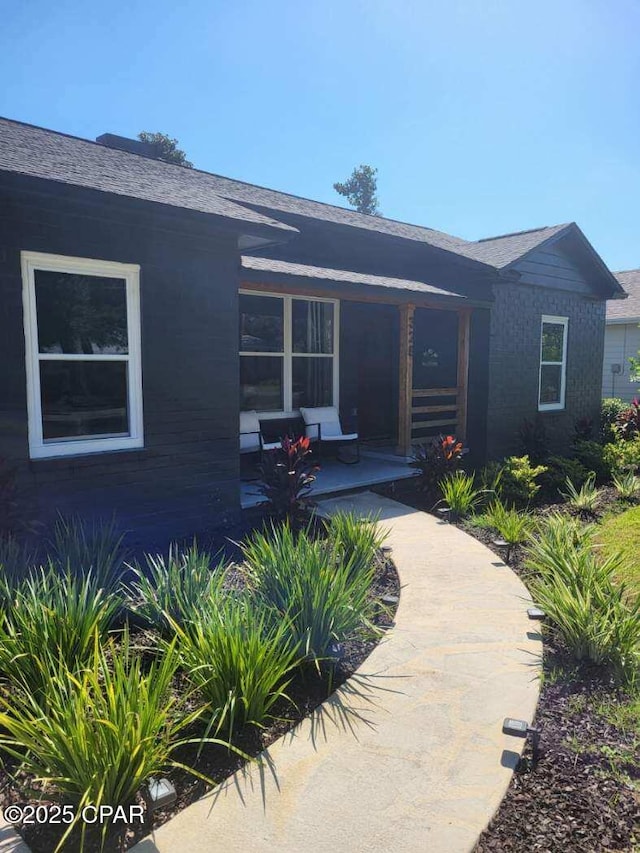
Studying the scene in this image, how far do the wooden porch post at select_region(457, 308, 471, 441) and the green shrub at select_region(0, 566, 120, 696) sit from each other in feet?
25.3

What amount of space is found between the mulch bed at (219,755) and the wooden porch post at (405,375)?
5.42m

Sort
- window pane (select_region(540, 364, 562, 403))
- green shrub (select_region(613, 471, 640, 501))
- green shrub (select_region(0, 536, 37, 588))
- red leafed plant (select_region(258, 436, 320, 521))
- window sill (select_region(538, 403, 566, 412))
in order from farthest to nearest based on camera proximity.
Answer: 1. window pane (select_region(540, 364, 562, 403))
2. window sill (select_region(538, 403, 566, 412))
3. green shrub (select_region(613, 471, 640, 501))
4. red leafed plant (select_region(258, 436, 320, 521))
5. green shrub (select_region(0, 536, 37, 588))

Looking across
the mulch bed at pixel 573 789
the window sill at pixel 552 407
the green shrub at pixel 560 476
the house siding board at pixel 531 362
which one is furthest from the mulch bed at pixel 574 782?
the window sill at pixel 552 407

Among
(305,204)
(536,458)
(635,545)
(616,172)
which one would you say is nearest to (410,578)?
(635,545)

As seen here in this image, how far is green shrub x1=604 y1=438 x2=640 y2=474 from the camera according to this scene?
993 centimetres

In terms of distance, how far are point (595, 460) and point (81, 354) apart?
8.31 m

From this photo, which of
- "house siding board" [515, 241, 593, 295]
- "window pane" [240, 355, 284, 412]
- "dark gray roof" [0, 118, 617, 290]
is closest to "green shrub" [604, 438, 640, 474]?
"house siding board" [515, 241, 593, 295]

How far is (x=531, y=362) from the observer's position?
11211 mm

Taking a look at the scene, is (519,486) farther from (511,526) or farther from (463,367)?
(463,367)

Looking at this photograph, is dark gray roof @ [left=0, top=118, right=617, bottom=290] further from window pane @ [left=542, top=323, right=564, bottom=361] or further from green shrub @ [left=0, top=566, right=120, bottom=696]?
green shrub @ [left=0, top=566, right=120, bottom=696]

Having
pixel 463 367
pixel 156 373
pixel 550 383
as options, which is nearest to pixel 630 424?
pixel 550 383

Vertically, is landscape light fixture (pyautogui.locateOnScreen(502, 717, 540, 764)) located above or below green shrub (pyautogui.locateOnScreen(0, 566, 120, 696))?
below

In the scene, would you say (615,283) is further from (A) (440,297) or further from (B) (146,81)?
(B) (146,81)

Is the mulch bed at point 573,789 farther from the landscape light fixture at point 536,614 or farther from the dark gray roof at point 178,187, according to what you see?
the dark gray roof at point 178,187
